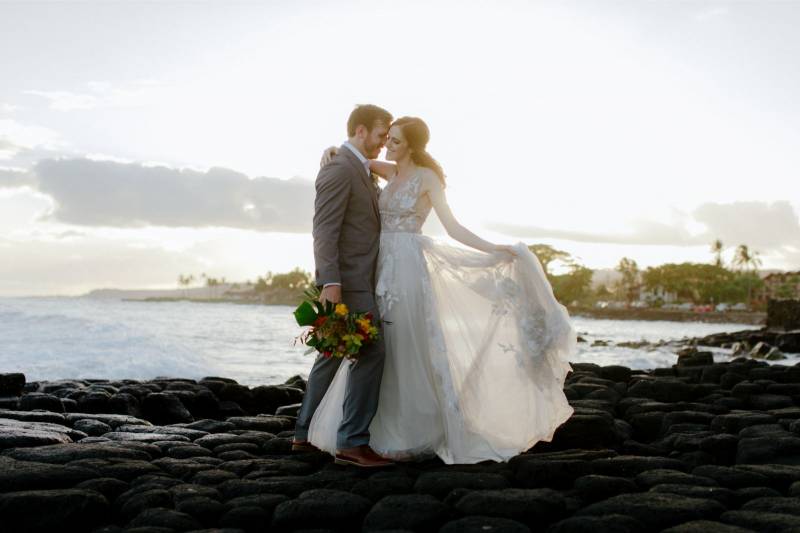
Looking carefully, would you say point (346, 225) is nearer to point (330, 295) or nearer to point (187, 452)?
point (330, 295)

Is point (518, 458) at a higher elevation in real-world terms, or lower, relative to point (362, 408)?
lower

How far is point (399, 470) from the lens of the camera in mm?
4781

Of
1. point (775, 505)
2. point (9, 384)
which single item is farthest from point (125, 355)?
point (775, 505)

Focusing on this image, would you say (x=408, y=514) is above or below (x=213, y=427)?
above

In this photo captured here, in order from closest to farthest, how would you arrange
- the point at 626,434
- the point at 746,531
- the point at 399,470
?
1. the point at 746,531
2. the point at 399,470
3. the point at 626,434

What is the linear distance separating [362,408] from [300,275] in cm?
14786

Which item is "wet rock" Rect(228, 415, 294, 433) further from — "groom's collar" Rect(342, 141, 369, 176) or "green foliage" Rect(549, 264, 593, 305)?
"green foliage" Rect(549, 264, 593, 305)

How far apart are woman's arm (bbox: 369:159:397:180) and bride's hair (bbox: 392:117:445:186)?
0.55 ft

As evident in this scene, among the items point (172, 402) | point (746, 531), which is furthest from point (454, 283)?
point (172, 402)

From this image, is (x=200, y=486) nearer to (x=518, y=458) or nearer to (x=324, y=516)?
(x=324, y=516)

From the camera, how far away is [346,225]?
512 centimetres

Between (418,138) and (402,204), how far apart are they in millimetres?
471

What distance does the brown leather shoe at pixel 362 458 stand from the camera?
491cm

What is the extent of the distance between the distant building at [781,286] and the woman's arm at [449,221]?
4155 inches
